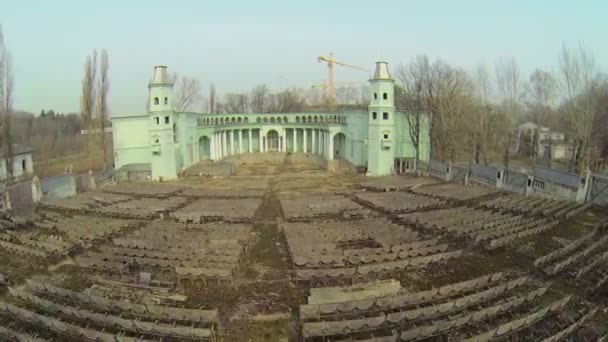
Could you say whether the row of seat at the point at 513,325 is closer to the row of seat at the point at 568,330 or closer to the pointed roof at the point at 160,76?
the row of seat at the point at 568,330

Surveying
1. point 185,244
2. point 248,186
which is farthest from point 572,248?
point 248,186

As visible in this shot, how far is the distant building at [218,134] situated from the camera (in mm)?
39562

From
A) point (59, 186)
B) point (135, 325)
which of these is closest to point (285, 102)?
point (59, 186)

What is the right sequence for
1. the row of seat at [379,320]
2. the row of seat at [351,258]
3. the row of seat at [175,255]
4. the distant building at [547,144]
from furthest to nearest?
the distant building at [547,144] → the row of seat at [175,255] → the row of seat at [351,258] → the row of seat at [379,320]

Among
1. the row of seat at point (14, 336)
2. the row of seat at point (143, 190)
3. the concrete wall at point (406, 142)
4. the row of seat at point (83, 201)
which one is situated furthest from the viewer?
the concrete wall at point (406, 142)

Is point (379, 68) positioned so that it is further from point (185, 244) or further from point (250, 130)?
point (185, 244)

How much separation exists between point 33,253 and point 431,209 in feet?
66.5


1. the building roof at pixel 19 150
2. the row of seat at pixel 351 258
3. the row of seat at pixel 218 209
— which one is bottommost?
the row of seat at pixel 351 258

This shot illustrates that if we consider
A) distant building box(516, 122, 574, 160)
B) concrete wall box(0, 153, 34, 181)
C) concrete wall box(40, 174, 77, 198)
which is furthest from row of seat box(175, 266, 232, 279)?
distant building box(516, 122, 574, 160)

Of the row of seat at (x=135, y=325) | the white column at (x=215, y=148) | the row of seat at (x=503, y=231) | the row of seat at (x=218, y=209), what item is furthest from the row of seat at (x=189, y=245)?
the white column at (x=215, y=148)

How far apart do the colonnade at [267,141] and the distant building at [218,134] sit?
34cm

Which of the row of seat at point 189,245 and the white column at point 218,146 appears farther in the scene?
the white column at point 218,146

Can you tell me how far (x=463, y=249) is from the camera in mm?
14859

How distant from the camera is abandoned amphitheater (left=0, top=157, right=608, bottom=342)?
9.12m
